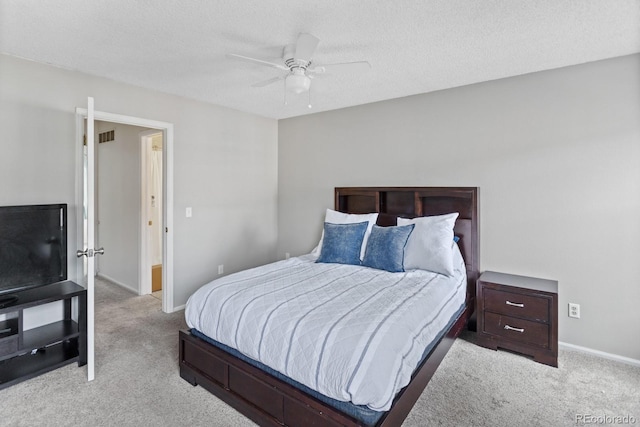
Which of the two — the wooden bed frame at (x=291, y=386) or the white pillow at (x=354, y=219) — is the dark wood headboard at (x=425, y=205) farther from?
the white pillow at (x=354, y=219)

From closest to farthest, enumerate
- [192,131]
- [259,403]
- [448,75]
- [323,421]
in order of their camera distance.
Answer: [323,421] → [259,403] → [448,75] → [192,131]

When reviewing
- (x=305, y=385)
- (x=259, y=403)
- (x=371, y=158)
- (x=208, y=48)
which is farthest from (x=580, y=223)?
(x=208, y=48)

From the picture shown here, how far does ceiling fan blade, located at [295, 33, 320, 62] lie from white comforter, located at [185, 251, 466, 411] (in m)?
1.61

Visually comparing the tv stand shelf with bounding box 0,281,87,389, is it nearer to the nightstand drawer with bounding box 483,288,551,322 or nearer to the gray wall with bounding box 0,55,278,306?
the gray wall with bounding box 0,55,278,306

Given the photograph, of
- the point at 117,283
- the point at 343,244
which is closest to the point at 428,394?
the point at 343,244

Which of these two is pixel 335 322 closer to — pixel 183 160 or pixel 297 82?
pixel 297 82

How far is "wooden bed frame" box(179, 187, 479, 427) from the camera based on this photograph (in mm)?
1680

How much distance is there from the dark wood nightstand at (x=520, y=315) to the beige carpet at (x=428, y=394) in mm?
110

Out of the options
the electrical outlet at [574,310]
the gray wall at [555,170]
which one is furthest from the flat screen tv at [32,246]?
the electrical outlet at [574,310]

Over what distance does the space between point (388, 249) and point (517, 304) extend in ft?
3.67

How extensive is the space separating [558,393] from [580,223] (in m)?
1.38

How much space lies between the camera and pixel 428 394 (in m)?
2.24

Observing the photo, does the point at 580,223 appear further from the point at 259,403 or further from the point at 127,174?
the point at 127,174

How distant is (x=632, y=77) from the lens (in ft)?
8.45
